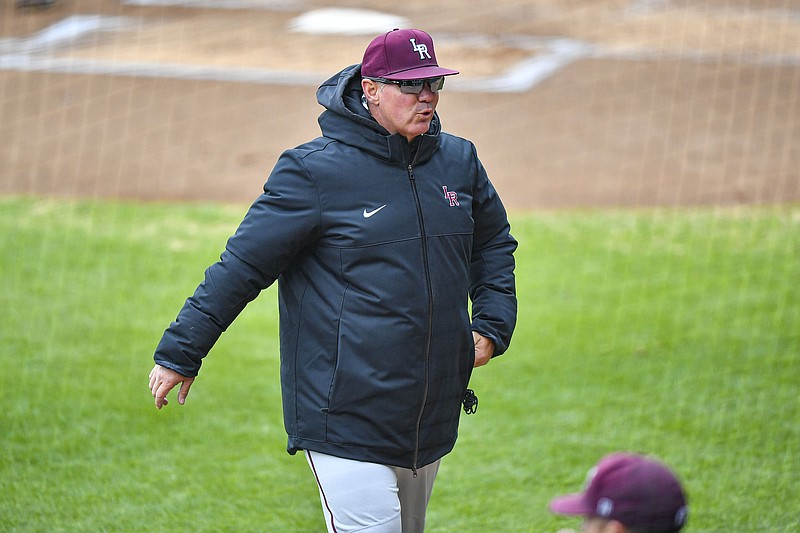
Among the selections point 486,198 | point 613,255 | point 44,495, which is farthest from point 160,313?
point 486,198

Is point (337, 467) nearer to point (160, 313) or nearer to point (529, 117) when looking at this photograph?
point (160, 313)

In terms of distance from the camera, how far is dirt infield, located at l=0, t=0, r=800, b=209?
1020cm

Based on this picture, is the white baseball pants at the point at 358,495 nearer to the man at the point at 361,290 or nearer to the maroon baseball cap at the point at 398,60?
the man at the point at 361,290

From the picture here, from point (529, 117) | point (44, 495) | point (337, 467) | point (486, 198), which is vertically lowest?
point (529, 117)

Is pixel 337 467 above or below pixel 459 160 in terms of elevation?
below

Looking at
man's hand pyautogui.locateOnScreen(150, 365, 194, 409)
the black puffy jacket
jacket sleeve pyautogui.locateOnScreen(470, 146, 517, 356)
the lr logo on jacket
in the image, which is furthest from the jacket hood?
man's hand pyautogui.locateOnScreen(150, 365, 194, 409)

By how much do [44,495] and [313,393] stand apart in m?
2.00

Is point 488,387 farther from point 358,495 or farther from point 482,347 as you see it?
point 358,495

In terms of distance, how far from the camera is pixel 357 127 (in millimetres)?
2982

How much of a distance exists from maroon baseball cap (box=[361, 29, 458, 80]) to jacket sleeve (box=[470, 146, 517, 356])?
0.38 metres

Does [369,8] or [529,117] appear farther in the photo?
[369,8]

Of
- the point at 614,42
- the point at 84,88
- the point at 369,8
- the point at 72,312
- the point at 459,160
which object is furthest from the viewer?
the point at 369,8

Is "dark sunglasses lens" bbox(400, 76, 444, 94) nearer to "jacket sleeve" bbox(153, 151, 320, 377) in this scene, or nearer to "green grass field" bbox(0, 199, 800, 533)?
"jacket sleeve" bbox(153, 151, 320, 377)

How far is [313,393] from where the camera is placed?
9.73ft
